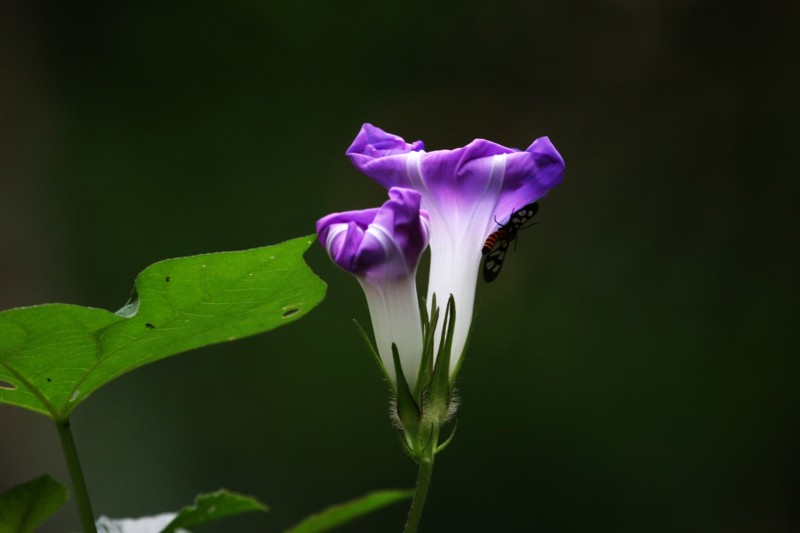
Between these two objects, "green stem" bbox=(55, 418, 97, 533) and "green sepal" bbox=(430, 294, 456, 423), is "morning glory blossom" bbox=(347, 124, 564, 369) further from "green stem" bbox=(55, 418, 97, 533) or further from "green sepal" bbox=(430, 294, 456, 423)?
"green stem" bbox=(55, 418, 97, 533)

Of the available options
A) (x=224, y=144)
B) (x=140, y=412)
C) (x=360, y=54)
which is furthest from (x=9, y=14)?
(x=140, y=412)

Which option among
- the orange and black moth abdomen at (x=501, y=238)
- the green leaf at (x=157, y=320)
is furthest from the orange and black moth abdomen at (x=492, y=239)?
the green leaf at (x=157, y=320)

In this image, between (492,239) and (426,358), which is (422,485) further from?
(492,239)

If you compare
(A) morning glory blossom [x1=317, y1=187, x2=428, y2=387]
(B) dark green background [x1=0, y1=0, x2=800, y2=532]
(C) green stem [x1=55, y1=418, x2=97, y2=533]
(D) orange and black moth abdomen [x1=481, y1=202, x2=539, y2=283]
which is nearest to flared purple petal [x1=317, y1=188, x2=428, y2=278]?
(A) morning glory blossom [x1=317, y1=187, x2=428, y2=387]

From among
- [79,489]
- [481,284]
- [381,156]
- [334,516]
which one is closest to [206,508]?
[79,489]

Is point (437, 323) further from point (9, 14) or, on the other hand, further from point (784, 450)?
point (9, 14)

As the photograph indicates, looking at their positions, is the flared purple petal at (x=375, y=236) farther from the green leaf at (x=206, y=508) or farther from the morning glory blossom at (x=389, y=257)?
the green leaf at (x=206, y=508)

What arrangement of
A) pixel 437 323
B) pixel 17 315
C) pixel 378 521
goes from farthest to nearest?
pixel 378 521 < pixel 437 323 < pixel 17 315
